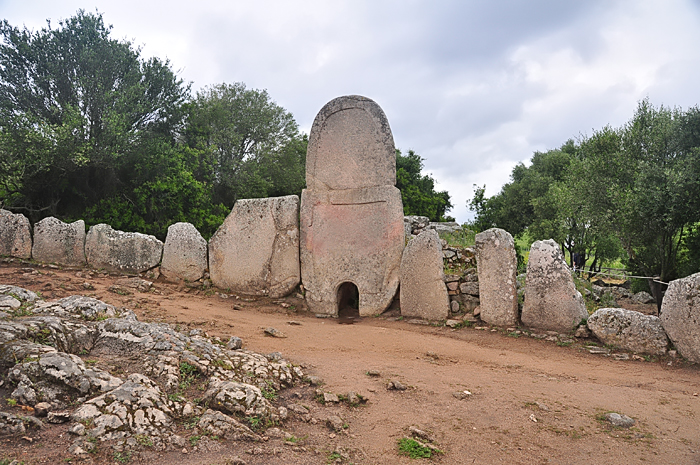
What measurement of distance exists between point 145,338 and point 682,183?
12430 millimetres

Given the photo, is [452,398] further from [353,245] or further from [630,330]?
[353,245]

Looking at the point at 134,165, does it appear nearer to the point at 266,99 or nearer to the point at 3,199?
the point at 3,199

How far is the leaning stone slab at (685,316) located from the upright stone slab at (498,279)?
88.2 inches

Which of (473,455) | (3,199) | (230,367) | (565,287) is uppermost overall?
(3,199)

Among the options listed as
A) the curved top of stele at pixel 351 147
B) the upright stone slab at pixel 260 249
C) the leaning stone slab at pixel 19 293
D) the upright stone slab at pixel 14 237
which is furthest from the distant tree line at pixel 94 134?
the leaning stone slab at pixel 19 293

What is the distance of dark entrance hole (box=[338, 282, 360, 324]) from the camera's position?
31.7 feet

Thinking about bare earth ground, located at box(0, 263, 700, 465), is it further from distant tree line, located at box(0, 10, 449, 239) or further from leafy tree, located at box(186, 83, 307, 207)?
leafy tree, located at box(186, 83, 307, 207)

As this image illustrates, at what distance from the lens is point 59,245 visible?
11.0 meters

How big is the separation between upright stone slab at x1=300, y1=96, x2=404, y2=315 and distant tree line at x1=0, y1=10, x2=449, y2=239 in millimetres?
7614

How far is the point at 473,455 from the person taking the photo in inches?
146

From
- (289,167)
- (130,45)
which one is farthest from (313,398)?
(289,167)

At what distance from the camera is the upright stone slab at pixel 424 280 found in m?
8.70

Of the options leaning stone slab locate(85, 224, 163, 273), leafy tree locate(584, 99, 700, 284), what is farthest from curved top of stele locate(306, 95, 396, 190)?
leafy tree locate(584, 99, 700, 284)

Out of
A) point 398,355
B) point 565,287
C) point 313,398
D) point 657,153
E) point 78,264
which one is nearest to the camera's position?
point 313,398
